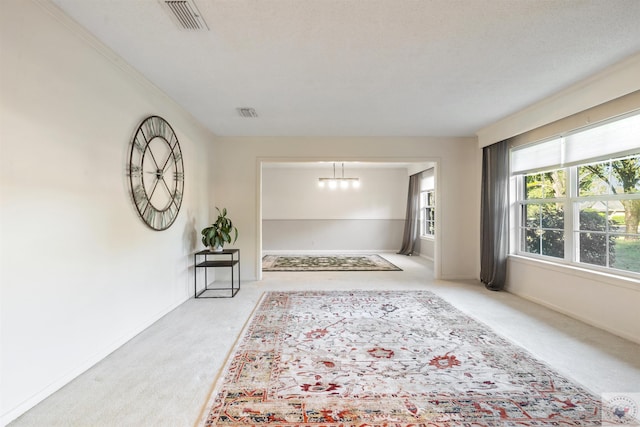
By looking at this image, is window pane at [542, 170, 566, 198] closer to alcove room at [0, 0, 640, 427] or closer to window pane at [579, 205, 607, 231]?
alcove room at [0, 0, 640, 427]

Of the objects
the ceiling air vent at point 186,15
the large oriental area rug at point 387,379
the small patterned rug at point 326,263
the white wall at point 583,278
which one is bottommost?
the large oriental area rug at point 387,379

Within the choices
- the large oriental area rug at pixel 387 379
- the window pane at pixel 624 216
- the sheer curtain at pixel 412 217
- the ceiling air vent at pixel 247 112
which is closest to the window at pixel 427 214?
the sheer curtain at pixel 412 217

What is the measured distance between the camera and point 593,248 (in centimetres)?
333

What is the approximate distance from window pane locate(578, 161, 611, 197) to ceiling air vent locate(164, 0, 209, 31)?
4.04 m

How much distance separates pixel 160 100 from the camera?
341cm

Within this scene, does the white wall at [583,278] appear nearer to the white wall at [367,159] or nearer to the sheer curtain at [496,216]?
the sheer curtain at [496,216]

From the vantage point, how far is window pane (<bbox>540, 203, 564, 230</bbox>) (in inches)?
149

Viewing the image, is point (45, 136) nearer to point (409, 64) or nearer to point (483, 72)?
point (409, 64)

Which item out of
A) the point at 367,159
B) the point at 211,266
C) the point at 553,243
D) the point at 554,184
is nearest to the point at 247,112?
Result: the point at 211,266

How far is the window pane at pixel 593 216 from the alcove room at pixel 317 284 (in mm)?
19

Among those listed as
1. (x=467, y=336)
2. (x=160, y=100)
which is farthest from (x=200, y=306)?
(x=467, y=336)

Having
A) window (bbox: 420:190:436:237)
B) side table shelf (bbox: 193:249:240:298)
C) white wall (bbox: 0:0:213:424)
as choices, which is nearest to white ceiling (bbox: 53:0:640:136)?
white wall (bbox: 0:0:213:424)

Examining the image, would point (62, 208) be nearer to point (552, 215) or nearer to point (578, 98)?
point (578, 98)

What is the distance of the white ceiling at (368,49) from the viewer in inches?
78.9
